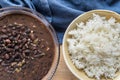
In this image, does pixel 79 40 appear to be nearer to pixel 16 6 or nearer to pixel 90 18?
pixel 90 18

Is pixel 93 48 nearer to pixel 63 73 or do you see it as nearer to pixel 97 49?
pixel 97 49

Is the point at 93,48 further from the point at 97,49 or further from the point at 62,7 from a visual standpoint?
the point at 62,7

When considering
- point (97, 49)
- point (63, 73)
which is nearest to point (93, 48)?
point (97, 49)

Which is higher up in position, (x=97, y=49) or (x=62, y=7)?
(x=62, y=7)

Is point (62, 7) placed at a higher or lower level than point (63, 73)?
higher

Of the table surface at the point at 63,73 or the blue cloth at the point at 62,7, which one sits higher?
the blue cloth at the point at 62,7
